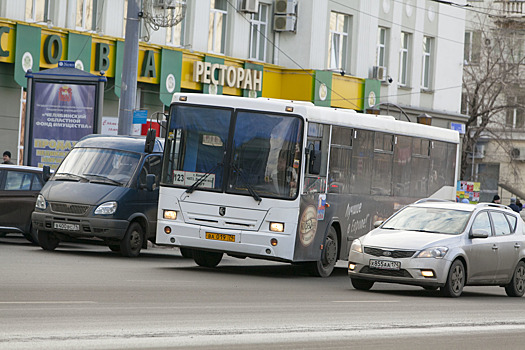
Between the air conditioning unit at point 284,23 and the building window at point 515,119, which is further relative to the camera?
the building window at point 515,119

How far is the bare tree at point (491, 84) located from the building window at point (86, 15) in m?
24.8

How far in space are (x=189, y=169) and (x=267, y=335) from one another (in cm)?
843

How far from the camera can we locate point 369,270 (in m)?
16.8

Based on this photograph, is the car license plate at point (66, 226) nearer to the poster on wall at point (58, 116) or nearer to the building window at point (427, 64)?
the poster on wall at point (58, 116)

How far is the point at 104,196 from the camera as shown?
20547 millimetres

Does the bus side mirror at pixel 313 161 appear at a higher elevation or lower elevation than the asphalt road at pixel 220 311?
higher

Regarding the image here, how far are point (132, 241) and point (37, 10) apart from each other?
1256 cm

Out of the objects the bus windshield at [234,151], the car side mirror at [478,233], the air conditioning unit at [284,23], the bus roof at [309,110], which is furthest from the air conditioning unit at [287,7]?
the car side mirror at [478,233]

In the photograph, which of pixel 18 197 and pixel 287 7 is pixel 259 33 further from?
pixel 18 197

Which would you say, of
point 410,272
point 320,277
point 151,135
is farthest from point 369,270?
point 151,135

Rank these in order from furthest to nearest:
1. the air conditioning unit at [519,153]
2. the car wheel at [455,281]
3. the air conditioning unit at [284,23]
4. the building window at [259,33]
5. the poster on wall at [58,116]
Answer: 1. the air conditioning unit at [519,153]
2. the air conditioning unit at [284,23]
3. the building window at [259,33]
4. the poster on wall at [58,116]
5. the car wheel at [455,281]

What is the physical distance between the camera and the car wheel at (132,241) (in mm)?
20922

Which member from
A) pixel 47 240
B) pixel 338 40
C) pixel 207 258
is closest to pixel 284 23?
pixel 338 40

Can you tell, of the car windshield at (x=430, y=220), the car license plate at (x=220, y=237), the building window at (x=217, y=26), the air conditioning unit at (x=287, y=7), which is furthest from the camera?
the air conditioning unit at (x=287, y=7)
